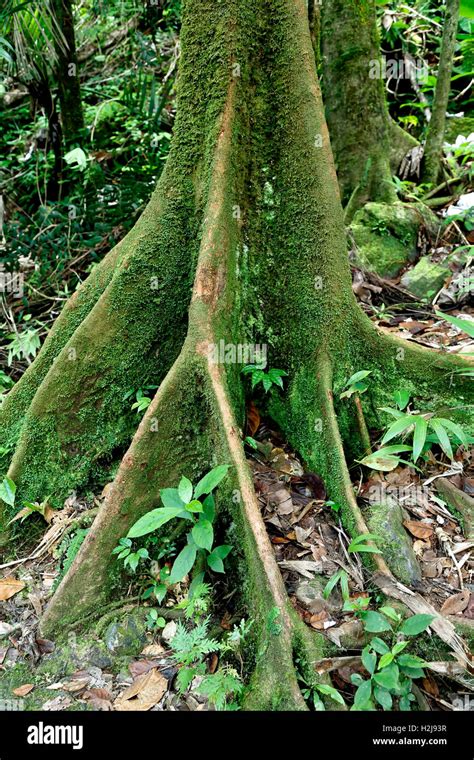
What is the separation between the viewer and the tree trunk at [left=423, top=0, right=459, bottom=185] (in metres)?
5.90

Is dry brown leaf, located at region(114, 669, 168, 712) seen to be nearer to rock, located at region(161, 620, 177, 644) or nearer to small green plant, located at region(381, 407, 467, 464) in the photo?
rock, located at region(161, 620, 177, 644)

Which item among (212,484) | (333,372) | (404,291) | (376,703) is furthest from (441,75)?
(376,703)

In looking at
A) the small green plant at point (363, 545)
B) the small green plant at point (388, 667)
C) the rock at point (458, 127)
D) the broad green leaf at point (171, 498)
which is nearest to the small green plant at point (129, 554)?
the broad green leaf at point (171, 498)

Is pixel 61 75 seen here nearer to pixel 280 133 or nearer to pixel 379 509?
pixel 280 133

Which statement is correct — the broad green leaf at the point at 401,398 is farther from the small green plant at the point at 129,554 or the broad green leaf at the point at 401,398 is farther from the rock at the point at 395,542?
the small green plant at the point at 129,554

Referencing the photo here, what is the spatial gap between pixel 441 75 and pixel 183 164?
401 cm

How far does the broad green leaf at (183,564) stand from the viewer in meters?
2.82

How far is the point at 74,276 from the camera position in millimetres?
6902

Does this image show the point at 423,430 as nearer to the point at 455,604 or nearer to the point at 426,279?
the point at 455,604

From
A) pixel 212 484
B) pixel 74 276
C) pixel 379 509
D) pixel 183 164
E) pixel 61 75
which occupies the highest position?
pixel 61 75

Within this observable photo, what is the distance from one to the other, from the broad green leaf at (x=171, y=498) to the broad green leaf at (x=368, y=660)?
106 cm

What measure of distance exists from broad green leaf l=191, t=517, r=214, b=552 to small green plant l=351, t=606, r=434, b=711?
81 cm

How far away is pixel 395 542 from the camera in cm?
323

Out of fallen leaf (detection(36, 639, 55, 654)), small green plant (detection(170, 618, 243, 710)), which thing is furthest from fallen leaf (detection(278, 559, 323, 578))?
fallen leaf (detection(36, 639, 55, 654))
